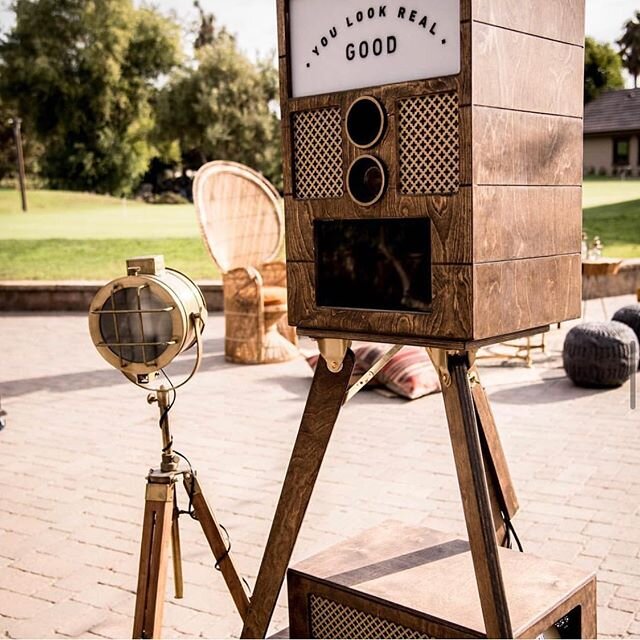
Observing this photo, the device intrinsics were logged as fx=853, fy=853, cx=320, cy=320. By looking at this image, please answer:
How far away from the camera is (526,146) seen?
76.1 inches

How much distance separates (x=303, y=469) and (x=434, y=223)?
74 cm

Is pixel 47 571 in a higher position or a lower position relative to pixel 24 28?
→ lower

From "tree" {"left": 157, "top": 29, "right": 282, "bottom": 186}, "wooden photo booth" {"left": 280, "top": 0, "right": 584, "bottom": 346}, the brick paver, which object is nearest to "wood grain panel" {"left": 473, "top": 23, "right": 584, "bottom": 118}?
"wooden photo booth" {"left": 280, "top": 0, "right": 584, "bottom": 346}

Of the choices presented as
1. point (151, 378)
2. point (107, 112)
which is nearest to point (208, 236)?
point (151, 378)

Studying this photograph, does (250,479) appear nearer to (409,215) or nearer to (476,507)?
(476,507)

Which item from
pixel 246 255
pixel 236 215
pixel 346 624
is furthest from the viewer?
pixel 246 255

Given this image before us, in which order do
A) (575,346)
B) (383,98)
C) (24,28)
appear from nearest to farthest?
(383,98) → (575,346) → (24,28)

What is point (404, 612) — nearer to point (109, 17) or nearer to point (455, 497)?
point (455, 497)

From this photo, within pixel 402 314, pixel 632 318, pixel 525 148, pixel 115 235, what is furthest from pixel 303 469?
pixel 115 235

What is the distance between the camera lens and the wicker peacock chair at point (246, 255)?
751 centimetres

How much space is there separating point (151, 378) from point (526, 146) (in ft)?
3.73

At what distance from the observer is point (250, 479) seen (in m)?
4.55

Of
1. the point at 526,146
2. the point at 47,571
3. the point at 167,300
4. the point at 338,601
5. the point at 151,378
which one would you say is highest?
the point at 526,146

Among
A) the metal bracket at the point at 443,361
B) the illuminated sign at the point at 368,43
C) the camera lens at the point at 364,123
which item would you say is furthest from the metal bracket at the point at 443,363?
the illuminated sign at the point at 368,43
